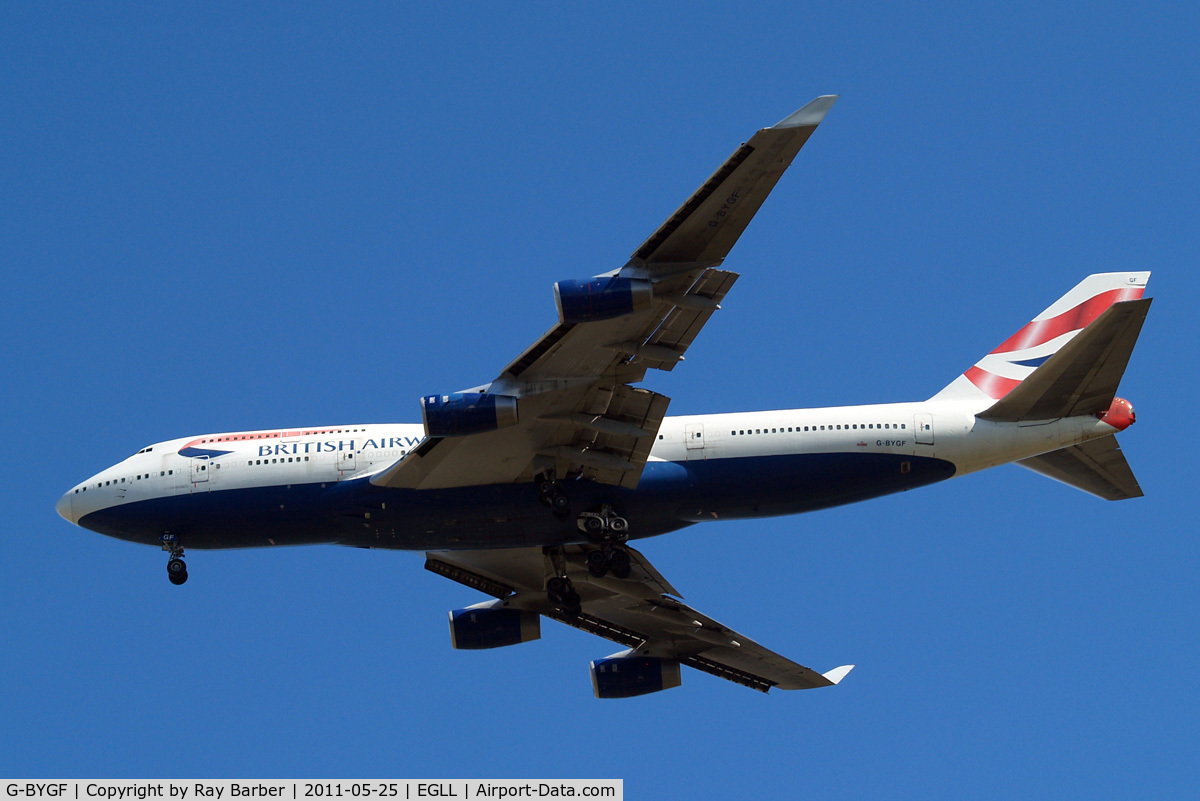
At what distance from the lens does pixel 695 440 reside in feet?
107

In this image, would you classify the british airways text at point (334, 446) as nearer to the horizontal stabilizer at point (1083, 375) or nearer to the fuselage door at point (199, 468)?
the fuselage door at point (199, 468)

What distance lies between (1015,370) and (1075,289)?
9.21 ft

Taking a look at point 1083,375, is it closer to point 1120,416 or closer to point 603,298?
point 1120,416

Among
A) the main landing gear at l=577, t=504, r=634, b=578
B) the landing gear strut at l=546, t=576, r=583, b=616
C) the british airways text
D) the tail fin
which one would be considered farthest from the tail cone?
the british airways text

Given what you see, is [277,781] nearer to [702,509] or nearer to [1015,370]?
[702,509]

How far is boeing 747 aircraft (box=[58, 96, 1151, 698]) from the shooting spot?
30.0 metres

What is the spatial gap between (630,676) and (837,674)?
18.4 feet

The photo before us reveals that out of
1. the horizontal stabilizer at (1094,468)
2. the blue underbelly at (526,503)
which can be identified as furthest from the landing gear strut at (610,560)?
the horizontal stabilizer at (1094,468)

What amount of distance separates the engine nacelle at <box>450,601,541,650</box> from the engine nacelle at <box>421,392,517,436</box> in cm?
1005

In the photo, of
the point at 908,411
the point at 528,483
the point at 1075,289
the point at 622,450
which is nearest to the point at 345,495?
the point at 528,483

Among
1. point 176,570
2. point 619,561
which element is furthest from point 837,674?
point 176,570

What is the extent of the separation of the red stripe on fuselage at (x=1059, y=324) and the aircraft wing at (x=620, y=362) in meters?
10.2

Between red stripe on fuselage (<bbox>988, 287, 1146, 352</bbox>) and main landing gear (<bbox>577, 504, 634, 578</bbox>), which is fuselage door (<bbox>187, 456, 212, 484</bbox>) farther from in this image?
red stripe on fuselage (<bbox>988, 287, 1146, 352</bbox>)
